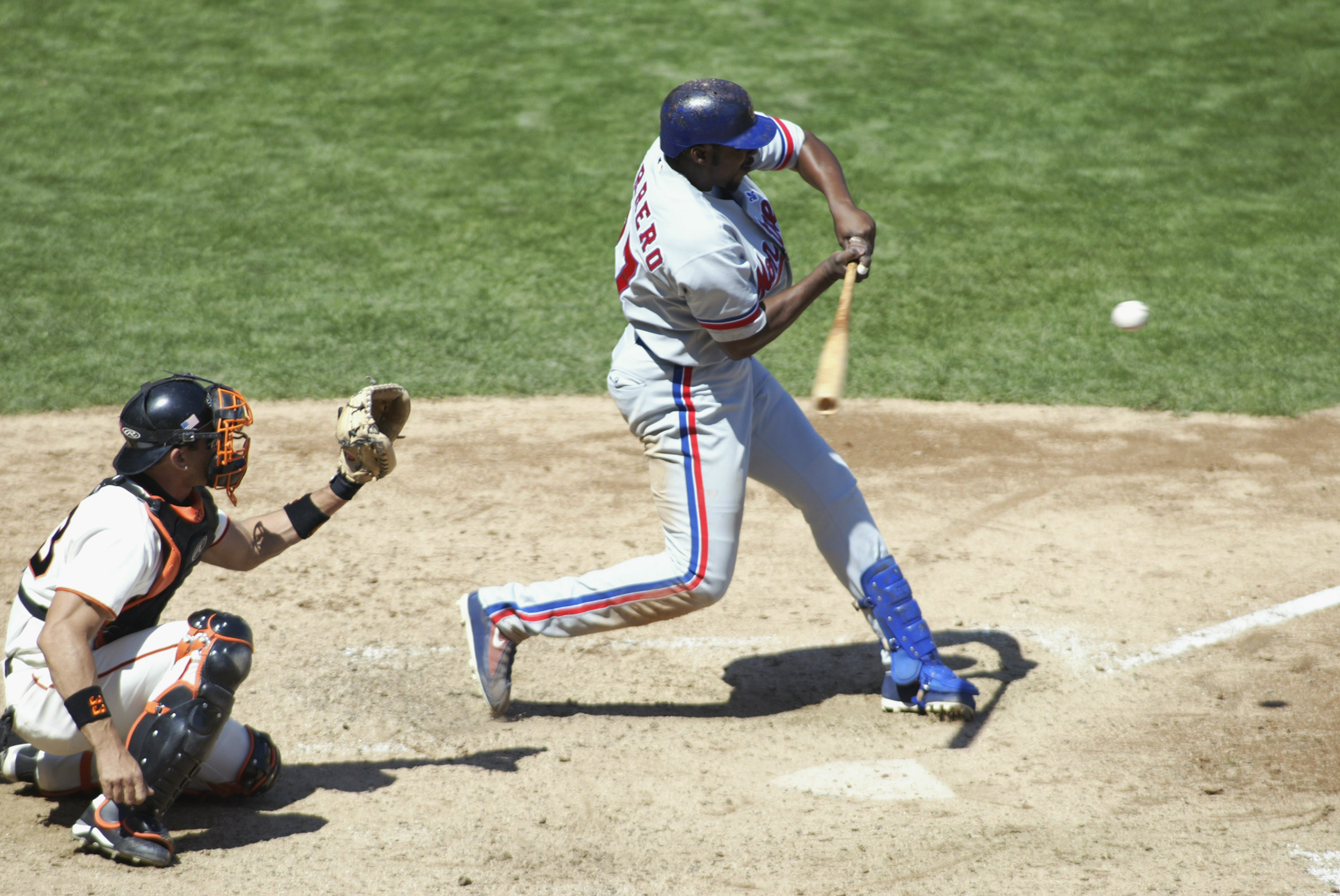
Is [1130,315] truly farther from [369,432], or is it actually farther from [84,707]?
[84,707]

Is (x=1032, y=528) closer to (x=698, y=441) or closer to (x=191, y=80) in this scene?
(x=698, y=441)

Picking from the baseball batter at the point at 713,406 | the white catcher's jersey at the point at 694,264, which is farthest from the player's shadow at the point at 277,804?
the white catcher's jersey at the point at 694,264

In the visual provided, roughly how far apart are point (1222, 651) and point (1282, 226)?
524cm

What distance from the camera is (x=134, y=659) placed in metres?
2.88

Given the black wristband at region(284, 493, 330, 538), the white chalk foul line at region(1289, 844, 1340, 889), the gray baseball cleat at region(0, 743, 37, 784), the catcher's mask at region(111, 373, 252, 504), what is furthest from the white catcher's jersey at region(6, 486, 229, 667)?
the white chalk foul line at region(1289, 844, 1340, 889)

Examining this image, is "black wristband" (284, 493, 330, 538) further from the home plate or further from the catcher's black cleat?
the home plate

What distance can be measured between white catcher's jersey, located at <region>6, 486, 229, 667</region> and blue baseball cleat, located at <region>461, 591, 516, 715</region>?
920 mm

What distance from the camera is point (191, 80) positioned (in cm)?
999

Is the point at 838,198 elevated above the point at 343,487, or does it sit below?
above

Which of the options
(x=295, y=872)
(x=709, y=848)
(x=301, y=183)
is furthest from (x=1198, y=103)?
(x=295, y=872)

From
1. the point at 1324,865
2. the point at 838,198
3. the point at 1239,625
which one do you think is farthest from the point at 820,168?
the point at 1324,865

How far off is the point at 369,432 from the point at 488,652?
735 millimetres

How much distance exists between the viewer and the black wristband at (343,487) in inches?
131

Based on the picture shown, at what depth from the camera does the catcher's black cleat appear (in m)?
2.72
